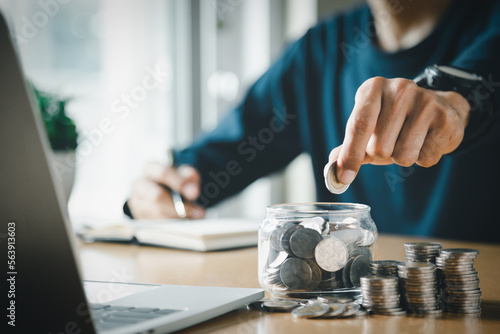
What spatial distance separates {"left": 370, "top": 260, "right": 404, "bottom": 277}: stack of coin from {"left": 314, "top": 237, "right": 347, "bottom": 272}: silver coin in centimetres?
Answer: 4

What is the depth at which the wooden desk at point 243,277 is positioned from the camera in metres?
0.56

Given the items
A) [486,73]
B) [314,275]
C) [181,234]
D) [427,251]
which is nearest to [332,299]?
[314,275]

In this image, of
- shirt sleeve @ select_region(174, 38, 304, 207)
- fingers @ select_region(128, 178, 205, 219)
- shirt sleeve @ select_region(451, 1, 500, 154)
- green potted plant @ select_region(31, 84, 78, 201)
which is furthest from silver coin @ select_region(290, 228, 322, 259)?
shirt sleeve @ select_region(174, 38, 304, 207)

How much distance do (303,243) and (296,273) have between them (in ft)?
0.13

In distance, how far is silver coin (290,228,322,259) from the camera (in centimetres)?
64

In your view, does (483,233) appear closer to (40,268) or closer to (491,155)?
(491,155)

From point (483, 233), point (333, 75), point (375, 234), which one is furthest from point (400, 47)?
point (375, 234)

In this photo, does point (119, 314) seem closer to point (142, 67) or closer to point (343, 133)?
point (343, 133)

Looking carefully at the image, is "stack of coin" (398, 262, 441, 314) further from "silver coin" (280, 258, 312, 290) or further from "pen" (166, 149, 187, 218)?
"pen" (166, 149, 187, 218)

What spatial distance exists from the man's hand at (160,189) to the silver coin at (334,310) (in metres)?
0.95

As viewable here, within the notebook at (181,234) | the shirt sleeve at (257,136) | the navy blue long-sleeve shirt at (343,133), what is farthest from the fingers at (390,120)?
the shirt sleeve at (257,136)

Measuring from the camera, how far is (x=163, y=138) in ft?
9.27

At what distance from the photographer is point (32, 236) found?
464 mm

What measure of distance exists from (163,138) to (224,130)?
35.4 inches
